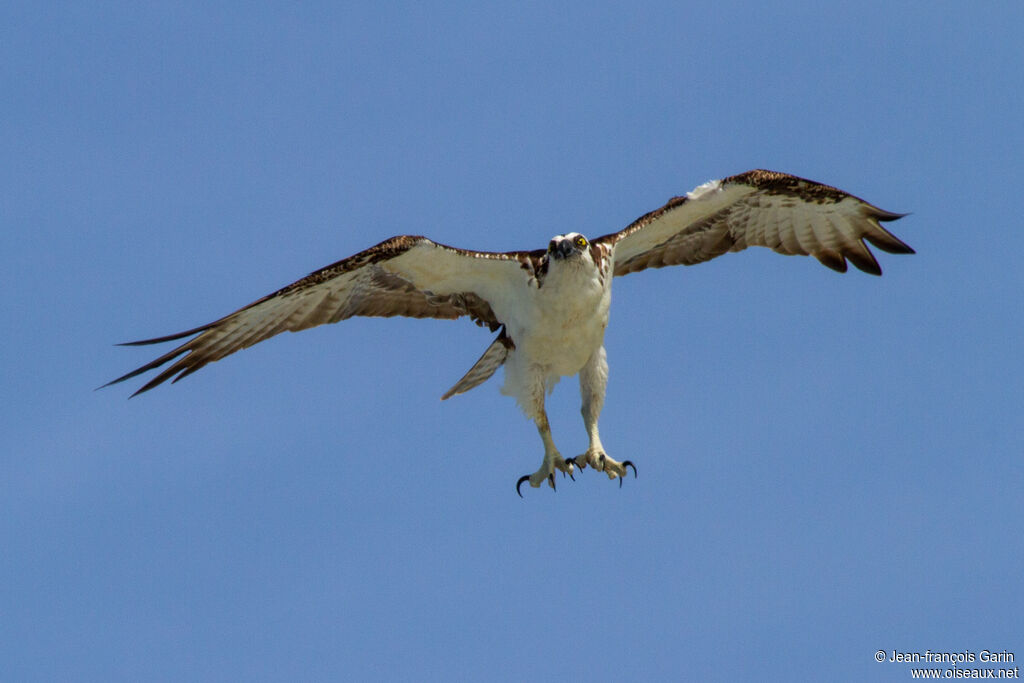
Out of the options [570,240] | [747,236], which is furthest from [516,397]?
[747,236]

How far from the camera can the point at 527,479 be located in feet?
55.0

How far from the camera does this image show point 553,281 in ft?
52.1

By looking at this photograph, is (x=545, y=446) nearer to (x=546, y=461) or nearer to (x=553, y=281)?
(x=546, y=461)

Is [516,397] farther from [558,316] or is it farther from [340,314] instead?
[340,314]

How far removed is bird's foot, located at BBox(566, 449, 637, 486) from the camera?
16766 millimetres

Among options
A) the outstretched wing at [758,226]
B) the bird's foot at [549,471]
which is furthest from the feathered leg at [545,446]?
the outstretched wing at [758,226]

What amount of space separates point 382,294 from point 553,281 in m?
2.33

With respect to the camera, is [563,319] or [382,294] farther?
[382,294]

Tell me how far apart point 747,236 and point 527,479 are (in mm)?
4142

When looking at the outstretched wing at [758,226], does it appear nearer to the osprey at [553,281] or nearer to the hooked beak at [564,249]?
the osprey at [553,281]

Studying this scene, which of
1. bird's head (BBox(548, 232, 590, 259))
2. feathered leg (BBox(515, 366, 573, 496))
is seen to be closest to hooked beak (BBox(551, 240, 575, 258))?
bird's head (BBox(548, 232, 590, 259))

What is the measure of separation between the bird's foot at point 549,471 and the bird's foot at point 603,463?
0.12m

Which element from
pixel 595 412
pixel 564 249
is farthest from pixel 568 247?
pixel 595 412

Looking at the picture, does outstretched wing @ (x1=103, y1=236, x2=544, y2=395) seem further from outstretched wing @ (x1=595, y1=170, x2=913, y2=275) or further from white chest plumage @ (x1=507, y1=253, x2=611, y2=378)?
outstretched wing @ (x1=595, y1=170, x2=913, y2=275)
